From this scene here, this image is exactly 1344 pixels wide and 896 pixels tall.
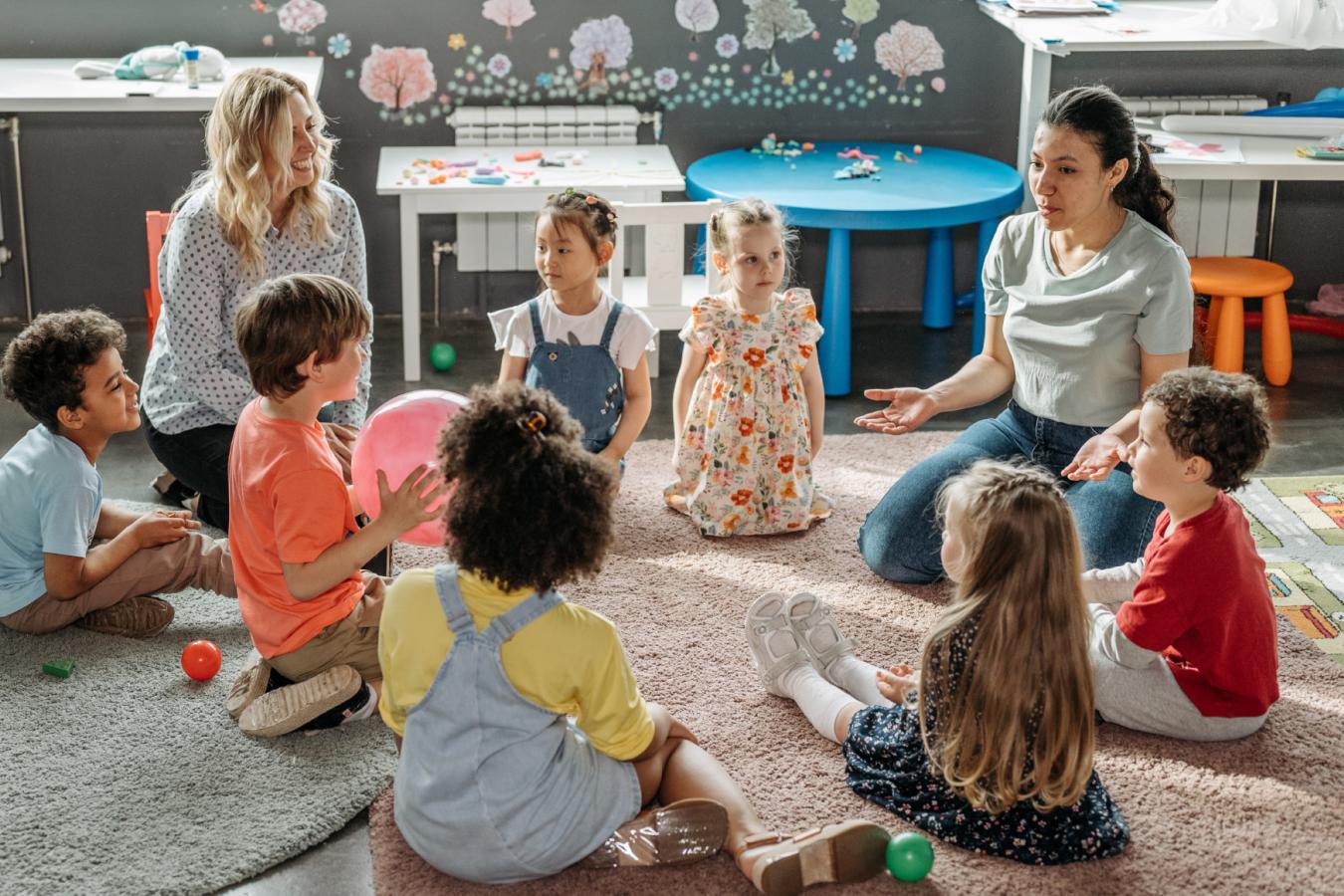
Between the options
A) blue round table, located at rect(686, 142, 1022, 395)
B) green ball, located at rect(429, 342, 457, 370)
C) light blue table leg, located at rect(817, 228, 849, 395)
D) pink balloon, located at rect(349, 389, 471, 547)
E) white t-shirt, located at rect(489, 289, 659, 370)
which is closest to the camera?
pink balloon, located at rect(349, 389, 471, 547)

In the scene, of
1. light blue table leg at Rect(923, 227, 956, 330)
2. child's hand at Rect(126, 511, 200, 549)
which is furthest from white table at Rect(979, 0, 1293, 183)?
child's hand at Rect(126, 511, 200, 549)

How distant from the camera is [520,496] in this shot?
195 centimetres

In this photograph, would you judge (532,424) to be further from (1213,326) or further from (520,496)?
(1213,326)

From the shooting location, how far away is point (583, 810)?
213 cm

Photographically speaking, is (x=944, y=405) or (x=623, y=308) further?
(x=623, y=308)

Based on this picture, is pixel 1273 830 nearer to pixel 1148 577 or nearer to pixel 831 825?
pixel 1148 577

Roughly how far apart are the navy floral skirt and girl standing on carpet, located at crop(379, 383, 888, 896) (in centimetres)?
15

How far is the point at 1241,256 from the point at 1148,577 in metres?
2.69

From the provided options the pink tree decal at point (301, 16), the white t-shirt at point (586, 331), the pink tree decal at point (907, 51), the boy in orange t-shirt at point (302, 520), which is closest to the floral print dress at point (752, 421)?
the white t-shirt at point (586, 331)

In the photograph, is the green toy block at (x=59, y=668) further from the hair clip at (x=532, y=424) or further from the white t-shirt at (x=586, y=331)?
the hair clip at (x=532, y=424)

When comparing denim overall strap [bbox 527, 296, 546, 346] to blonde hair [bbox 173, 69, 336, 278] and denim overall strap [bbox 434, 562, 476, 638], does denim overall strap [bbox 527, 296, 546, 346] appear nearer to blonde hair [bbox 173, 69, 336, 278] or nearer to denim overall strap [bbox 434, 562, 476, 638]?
blonde hair [bbox 173, 69, 336, 278]

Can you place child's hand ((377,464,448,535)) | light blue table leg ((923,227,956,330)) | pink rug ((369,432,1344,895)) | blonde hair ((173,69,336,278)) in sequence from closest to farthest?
pink rug ((369,432,1344,895)), child's hand ((377,464,448,535)), blonde hair ((173,69,336,278)), light blue table leg ((923,227,956,330))

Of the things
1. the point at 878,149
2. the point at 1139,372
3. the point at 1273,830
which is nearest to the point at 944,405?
the point at 1139,372

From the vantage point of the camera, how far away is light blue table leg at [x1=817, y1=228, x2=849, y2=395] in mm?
4398
